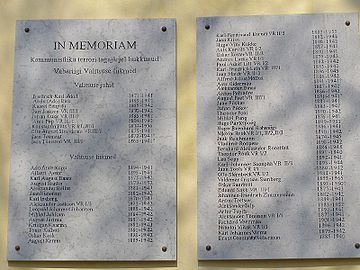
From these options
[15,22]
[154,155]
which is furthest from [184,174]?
[15,22]

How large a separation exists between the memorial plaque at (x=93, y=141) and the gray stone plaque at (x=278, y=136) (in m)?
0.19

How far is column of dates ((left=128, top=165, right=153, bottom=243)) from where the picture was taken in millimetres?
3523

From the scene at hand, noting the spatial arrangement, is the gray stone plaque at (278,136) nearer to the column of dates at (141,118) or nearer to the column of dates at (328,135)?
the column of dates at (328,135)

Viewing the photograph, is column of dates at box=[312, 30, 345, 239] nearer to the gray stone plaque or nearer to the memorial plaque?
the gray stone plaque

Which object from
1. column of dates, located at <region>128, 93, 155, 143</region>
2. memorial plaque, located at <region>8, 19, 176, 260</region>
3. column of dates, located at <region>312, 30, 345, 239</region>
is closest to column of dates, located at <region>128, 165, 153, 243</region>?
memorial plaque, located at <region>8, 19, 176, 260</region>

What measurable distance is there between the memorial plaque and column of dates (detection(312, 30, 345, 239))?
26.5 inches

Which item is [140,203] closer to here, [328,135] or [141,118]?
[141,118]

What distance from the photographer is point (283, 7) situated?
3.74m

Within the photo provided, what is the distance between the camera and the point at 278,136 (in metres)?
3.57

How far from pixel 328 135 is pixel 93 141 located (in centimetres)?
109

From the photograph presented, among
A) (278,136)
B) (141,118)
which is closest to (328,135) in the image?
(278,136)

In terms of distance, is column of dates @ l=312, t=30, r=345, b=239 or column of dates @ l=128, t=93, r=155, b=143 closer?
column of dates @ l=312, t=30, r=345, b=239

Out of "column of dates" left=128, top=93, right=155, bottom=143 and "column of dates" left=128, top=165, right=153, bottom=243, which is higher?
"column of dates" left=128, top=93, right=155, bottom=143

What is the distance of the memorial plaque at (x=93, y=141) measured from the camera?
11.6 ft
